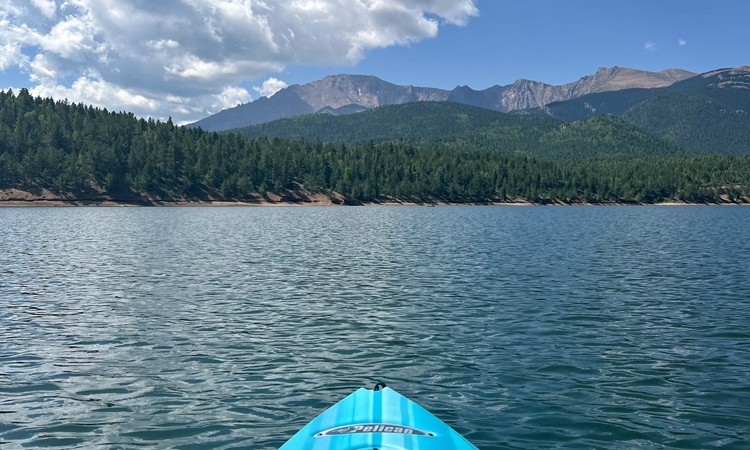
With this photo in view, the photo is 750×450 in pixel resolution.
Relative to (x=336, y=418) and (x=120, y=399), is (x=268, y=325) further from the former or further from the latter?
(x=336, y=418)

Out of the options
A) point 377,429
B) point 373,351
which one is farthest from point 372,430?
point 373,351

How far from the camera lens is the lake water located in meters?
15.0

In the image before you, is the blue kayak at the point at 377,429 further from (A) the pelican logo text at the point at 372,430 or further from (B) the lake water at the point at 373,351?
(B) the lake water at the point at 373,351

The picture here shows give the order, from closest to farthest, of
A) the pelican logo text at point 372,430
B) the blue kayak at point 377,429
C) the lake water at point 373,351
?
the blue kayak at point 377,429, the pelican logo text at point 372,430, the lake water at point 373,351

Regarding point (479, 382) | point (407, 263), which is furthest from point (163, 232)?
point (479, 382)

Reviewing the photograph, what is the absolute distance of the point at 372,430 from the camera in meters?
11.0

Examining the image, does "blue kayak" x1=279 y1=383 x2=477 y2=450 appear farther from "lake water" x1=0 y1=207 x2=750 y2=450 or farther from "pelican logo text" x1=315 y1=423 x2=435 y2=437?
"lake water" x1=0 y1=207 x2=750 y2=450

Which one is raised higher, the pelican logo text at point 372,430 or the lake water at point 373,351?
the pelican logo text at point 372,430

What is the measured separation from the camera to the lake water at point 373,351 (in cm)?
1497

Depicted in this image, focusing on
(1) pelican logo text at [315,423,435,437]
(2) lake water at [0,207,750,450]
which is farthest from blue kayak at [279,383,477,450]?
(2) lake water at [0,207,750,450]

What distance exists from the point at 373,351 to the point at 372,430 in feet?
36.0

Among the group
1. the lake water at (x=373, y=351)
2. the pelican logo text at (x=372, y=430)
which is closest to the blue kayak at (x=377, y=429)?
the pelican logo text at (x=372, y=430)

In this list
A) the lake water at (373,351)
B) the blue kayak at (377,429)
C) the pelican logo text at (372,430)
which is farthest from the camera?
the lake water at (373,351)

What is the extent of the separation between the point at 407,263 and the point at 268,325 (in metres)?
24.2
